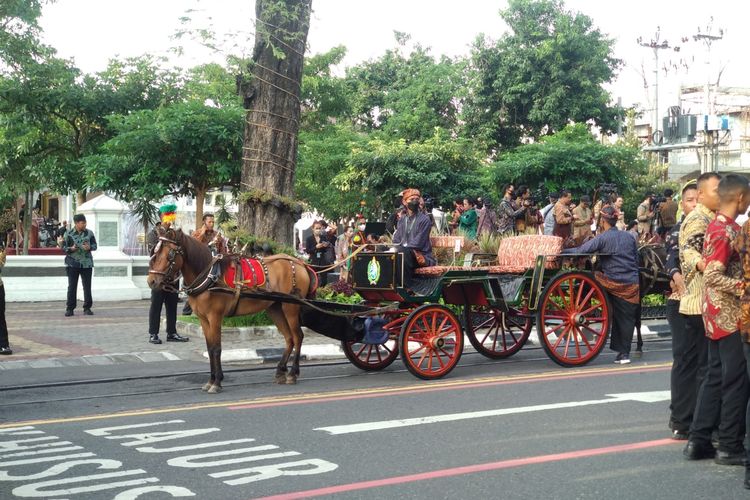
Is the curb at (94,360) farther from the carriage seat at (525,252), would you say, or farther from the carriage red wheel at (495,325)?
the carriage seat at (525,252)

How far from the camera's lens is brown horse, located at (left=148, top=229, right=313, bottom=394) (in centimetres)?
1019

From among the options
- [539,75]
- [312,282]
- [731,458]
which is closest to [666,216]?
[312,282]

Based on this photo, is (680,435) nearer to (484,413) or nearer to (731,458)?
(731,458)

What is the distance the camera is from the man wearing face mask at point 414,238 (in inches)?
443

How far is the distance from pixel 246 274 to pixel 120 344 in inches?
171

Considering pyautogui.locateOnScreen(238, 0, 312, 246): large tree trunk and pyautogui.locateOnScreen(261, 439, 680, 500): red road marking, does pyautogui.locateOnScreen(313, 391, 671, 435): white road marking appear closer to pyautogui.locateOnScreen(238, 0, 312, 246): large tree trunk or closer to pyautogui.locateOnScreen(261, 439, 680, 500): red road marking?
pyautogui.locateOnScreen(261, 439, 680, 500): red road marking

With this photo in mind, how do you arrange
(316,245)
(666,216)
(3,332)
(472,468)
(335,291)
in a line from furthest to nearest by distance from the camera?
(316,245) → (666,216) → (335,291) → (3,332) → (472,468)

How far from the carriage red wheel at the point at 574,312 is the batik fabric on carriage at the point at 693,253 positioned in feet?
14.7

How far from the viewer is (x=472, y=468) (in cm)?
663

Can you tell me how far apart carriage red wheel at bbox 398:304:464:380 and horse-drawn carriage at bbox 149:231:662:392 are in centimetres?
1

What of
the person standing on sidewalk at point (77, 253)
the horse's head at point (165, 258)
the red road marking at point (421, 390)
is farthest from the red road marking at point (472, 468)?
Result: the person standing on sidewalk at point (77, 253)

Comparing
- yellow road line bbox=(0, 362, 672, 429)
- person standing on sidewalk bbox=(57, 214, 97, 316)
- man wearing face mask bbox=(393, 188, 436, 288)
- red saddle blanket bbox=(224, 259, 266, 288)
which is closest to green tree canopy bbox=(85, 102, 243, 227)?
person standing on sidewalk bbox=(57, 214, 97, 316)

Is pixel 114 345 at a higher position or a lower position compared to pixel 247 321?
lower

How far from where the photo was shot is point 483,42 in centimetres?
4234
